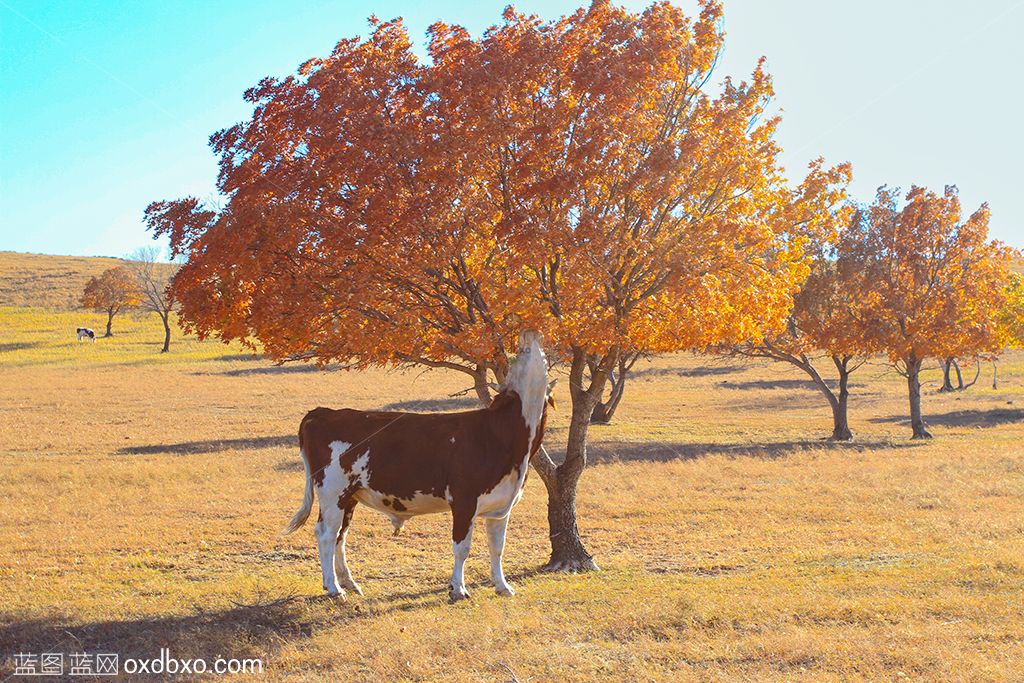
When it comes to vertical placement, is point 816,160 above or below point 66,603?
above

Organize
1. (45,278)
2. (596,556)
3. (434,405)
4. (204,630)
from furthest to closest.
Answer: (45,278)
(434,405)
(596,556)
(204,630)

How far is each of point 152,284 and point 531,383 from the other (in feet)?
267

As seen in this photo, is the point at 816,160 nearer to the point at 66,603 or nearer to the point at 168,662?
the point at 168,662

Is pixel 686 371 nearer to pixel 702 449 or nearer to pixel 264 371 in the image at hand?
pixel 264 371

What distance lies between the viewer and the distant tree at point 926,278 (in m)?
34.9

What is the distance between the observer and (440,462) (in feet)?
36.9

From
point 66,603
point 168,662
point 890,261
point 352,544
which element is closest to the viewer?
point 168,662

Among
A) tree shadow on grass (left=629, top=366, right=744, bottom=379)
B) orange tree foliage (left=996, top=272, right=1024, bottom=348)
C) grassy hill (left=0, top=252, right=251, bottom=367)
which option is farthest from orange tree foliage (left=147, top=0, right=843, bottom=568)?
tree shadow on grass (left=629, top=366, right=744, bottom=379)

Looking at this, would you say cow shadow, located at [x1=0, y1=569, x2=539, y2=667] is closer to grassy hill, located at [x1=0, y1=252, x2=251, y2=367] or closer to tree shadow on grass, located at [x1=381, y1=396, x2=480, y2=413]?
tree shadow on grass, located at [x1=381, y1=396, x2=480, y2=413]

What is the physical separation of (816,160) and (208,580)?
11.1m

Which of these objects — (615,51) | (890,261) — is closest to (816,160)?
(615,51)

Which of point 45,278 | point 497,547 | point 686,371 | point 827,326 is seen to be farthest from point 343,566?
point 45,278

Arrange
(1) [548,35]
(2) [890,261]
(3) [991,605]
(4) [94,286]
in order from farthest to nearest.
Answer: (4) [94,286]
(2) [890,261]
(1) [548,35]
(3) [991,605]

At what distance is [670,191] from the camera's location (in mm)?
12125
